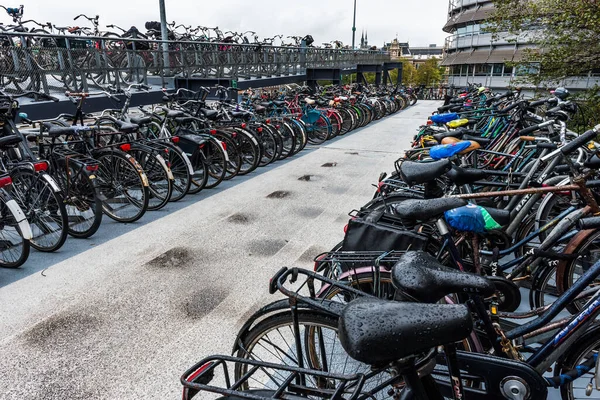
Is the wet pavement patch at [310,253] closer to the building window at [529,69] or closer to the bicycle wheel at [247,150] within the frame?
the bicycle wheel at [247,150]

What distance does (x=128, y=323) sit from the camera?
2906mm

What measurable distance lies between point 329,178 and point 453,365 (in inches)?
223

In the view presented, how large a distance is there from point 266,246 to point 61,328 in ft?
6.47

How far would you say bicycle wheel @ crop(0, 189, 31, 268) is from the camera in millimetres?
3453

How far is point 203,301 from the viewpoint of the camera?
10.5 ft

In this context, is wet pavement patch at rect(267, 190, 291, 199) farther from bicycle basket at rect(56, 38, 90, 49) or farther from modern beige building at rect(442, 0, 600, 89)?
modern beige building at rect(442, 0, 600, 89)

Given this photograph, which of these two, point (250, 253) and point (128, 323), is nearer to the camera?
point (128, 323)

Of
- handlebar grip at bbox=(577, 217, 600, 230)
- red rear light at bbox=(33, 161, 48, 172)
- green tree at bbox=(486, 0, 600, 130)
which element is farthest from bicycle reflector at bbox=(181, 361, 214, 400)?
green tree at bbox=(486, 0, 600, 130)

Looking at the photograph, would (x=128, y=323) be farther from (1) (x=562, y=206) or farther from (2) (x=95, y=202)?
(1) (x=562, y=206)

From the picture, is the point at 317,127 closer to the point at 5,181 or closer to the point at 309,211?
the point at 309,211

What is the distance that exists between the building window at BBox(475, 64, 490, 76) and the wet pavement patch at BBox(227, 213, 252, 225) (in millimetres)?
44024

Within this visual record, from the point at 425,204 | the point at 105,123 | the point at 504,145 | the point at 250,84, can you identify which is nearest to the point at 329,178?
the point at 504,145

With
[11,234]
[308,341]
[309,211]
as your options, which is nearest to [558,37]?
[309,211]

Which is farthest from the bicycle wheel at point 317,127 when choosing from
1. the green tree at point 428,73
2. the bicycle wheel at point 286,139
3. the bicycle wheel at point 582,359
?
the green tree at point 428,73
